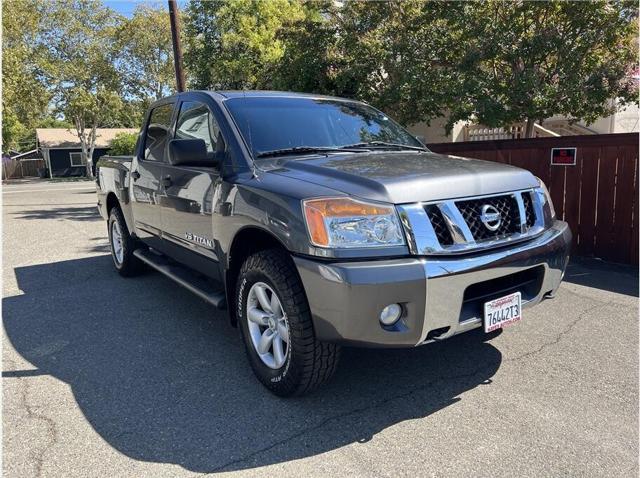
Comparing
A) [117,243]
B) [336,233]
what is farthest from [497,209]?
[117,243]

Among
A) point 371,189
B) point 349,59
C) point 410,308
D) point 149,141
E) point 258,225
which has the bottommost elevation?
point 410,308

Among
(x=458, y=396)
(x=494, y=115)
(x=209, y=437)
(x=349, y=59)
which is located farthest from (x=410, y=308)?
(x=349, y=59)

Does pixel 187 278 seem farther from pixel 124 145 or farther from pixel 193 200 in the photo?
pixel 124 145

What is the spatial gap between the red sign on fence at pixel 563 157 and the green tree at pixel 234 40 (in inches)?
368

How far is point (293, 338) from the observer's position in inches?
115

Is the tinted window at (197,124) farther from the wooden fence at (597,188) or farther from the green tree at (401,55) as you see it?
the green tree at (401,55)

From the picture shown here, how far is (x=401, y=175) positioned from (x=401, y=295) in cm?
72

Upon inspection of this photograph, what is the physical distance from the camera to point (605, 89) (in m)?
8.12

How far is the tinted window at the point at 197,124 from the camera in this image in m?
3.91

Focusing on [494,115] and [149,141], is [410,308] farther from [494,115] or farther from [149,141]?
[494,115]

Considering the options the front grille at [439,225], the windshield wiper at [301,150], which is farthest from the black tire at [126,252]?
the front grille at [439,225]

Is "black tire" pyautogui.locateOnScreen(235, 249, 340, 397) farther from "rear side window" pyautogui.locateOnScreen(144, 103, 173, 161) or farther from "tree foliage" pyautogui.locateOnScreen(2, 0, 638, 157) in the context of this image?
"tree foliage" pyautogui.locateOnScreen(2, 0, 638, 157)

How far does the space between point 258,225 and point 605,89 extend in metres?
7.24

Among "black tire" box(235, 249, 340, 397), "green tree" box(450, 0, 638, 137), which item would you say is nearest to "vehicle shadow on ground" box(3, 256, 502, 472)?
"black tire" box(235, 249, 340, 397)
